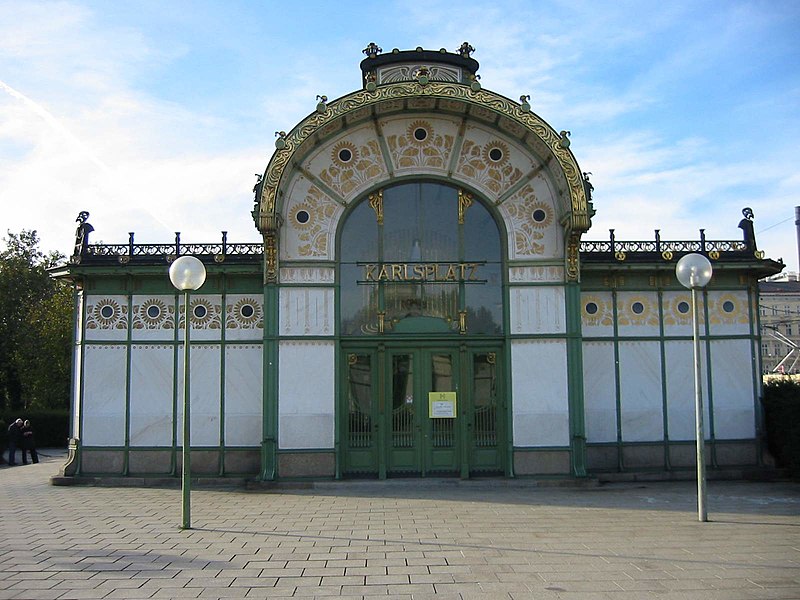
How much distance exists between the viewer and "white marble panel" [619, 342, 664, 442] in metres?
16.8

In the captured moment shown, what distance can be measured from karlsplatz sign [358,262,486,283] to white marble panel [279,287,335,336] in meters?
0.92

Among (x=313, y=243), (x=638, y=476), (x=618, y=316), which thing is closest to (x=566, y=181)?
(x=618, y=316)

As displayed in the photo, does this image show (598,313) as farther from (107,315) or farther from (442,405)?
(107,315)

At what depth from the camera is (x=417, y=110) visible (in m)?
16.2

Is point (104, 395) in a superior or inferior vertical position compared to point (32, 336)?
inferior

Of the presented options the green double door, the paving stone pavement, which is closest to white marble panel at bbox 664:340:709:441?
the paving stone pavement

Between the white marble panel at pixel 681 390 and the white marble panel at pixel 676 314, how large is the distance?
0.30m

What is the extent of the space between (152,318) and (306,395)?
405 cm

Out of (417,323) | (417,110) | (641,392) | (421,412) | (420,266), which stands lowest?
(421,412)

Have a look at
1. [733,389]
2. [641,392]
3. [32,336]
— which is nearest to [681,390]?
[641,392]

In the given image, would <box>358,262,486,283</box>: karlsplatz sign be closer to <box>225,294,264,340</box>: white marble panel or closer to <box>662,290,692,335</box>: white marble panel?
<box>225,294,264,340</box>: white marble panel

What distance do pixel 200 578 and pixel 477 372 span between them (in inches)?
347

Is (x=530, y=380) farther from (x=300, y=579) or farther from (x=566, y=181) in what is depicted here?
(x=300, y=579)

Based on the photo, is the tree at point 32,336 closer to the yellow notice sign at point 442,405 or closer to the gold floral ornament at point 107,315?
the gold floral ornament at point 107,315
